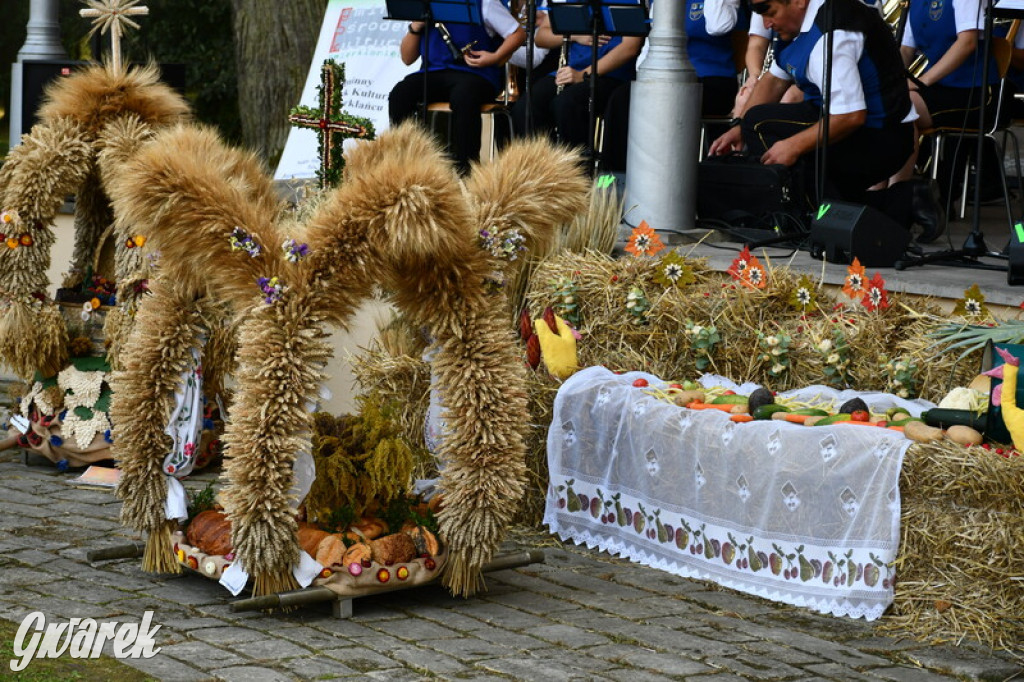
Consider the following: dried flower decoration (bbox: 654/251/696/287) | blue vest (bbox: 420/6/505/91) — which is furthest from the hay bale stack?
blue vest (bbox: 420/6/505/91)

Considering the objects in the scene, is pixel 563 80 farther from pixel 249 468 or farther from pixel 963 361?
pixel 249 468

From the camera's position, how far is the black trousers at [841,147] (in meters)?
7.09

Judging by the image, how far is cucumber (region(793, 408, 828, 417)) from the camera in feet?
15.7

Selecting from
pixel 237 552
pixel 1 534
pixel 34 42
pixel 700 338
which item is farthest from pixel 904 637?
pixel 34 42

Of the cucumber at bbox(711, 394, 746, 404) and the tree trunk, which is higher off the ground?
the tree trunk

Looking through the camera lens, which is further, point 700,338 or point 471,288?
point 700,338

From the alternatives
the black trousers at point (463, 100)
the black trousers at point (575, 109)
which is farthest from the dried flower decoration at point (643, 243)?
the black trousers at point (463, 100)

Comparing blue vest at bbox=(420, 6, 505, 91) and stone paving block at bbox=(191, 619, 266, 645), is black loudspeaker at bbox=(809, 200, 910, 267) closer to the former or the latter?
stone paving block at bbox=(191, 619, 266, 645)

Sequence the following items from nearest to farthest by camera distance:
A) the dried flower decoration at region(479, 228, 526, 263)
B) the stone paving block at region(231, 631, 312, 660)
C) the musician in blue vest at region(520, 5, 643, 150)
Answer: the stone paving block at region(231, 631, 312, 660)
the dried flower decoration at region(479, 228, 526, 263)
the musician in blue vest at region(520, 5, 643, 150)

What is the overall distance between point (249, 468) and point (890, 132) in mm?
4201

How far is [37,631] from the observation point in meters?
4.08

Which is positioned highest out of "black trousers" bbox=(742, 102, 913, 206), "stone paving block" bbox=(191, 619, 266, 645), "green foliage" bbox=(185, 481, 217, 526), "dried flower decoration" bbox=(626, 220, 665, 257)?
"black trousers" bbox=(742, 102, 913, 206)

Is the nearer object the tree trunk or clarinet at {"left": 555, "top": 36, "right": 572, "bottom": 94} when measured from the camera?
clarinet at {"left": 555, "top": 36, "right": 572, "bottom": 94}

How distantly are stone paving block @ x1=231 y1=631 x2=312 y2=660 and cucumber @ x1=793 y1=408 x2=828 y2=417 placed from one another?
1.88 metres
